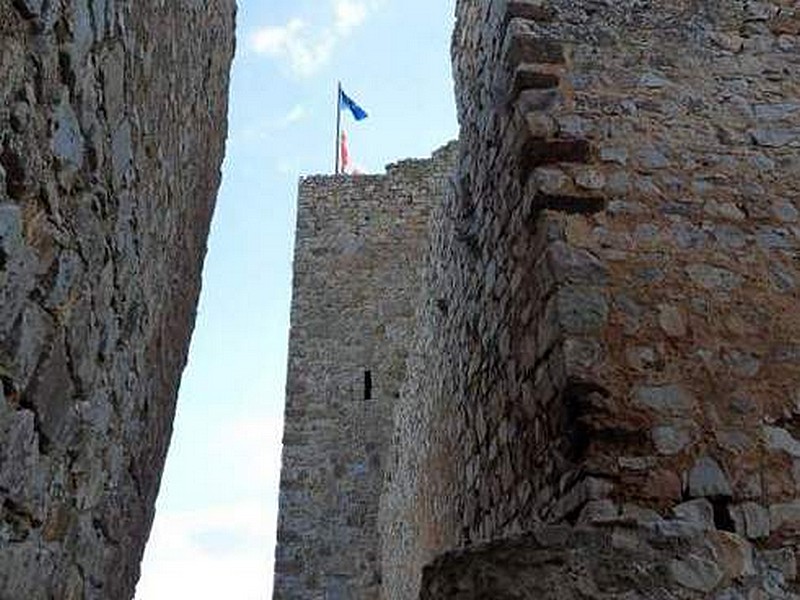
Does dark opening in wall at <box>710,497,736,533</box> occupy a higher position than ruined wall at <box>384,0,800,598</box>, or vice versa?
ruined wall at <box>384,0,800,598</box>

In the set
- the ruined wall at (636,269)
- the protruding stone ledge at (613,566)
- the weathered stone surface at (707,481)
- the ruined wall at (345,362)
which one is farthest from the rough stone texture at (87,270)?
the ruined wall at (345,362)

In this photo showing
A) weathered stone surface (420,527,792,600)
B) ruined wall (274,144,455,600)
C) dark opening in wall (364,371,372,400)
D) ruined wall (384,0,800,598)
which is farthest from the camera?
dark opening in wall (364,371,372,400)

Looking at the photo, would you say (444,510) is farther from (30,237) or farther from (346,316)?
(346,316)

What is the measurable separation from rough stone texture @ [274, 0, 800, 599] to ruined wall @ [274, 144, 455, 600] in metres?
6.63

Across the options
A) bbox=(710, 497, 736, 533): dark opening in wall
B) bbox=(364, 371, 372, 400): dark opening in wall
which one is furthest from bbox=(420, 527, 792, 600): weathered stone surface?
bbox=(364, 371, 372, 400): dark opening in wall

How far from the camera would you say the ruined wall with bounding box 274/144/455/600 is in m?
10.8

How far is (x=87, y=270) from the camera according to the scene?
7.14 feet

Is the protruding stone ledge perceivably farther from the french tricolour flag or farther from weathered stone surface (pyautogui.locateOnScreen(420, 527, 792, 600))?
the french tricolour flag

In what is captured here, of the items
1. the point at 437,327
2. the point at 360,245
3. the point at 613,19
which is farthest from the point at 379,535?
the point at 613,19

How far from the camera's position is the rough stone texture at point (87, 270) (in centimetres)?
171

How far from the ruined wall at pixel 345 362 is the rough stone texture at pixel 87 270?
741 centimetres

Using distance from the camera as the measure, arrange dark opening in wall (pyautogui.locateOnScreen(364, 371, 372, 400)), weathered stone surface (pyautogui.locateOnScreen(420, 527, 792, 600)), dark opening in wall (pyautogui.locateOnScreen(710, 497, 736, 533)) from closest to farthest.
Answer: weathered stone surface (pyautogui.locateOnScreen(420, 527, 792, 600)) < dark opening in wall (pyautogui.locateOnScreen(710, 497, 736, 533)) < dark opening in wall (pyautogui.locateOnScreen(364, 371, 372, 400))

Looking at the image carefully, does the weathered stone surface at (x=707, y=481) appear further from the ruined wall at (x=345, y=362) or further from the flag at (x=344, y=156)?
the flag at (x=344, y=156)

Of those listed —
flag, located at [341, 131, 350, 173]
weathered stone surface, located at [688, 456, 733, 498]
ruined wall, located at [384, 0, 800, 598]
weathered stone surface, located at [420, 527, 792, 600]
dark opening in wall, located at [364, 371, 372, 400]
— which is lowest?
weathered stone surface, located at [420, 527, 792, 600]
